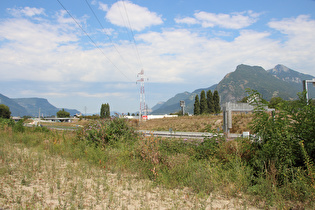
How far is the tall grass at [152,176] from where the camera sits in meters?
4.67

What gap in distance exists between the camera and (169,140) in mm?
9492

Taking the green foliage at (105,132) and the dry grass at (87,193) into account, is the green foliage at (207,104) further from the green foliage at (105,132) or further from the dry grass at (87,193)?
the dry grass at (87,193)

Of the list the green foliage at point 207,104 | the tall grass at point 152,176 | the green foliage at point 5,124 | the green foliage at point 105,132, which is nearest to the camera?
the tall grass at point 152,176

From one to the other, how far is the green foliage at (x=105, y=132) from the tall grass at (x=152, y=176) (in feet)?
0.86

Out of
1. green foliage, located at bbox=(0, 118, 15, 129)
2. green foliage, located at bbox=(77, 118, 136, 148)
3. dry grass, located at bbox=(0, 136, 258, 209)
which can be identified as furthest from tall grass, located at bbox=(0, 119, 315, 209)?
green foliage, located at bbox=(0, 118, 15, 129)

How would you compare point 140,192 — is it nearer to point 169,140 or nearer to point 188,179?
point 188,179

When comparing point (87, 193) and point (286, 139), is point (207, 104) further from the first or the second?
point (87, 193)

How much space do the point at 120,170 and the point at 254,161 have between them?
373 cm

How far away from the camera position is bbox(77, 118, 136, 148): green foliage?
977 centimetres

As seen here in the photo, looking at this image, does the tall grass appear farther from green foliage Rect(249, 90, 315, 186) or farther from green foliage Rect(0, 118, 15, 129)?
green foliage Rect(0, 118, 15, 129)

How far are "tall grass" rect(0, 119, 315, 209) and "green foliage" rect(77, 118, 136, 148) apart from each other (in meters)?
0.26

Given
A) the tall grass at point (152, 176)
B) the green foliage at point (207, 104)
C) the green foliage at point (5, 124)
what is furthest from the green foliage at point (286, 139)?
the green foliage at point (207, 104)

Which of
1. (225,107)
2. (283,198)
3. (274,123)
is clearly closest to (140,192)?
(283,198)

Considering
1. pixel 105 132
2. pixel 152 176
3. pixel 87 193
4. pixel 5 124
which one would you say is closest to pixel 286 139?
pixel 152 176
